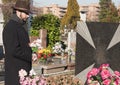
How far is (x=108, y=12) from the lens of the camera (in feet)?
141

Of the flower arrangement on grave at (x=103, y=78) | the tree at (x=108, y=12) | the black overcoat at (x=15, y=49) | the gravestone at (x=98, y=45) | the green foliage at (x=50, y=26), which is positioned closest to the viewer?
the flower arrangement on grave at (x=103, y=78)

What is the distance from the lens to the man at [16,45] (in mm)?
4988

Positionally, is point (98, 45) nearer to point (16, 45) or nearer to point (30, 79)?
point (16, 45)

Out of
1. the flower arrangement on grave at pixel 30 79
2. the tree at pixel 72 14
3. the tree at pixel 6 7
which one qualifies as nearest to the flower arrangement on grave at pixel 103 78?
the flower arrangement on grave at pixel 30 79

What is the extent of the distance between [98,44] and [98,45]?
0.02 meters

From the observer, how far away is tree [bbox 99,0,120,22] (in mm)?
39281

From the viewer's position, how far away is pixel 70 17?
41.8 m

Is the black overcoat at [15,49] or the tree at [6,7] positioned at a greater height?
the black overcoat at [15,49]

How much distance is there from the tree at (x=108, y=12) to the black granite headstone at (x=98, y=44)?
29724 millimetres

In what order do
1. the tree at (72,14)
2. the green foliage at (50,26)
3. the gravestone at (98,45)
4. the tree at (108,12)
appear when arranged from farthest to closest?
the tree at (72,14)
the tree at (108,12)
the green foliage at (50,26)
the gravestone at (98,45)

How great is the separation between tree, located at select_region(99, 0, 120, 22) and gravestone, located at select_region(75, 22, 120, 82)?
97.5ft

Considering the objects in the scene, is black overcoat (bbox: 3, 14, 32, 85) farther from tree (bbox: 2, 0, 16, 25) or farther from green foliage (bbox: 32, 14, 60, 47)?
tree (bbox: 2, 0, 16, 25)

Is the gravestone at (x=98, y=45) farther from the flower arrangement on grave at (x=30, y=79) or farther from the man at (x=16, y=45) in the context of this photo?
the flower arrangement on grave at (x=30, y=79)

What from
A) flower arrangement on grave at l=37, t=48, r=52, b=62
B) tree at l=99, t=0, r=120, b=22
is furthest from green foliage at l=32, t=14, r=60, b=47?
tree at l=99, t=0, r=120, b=22
